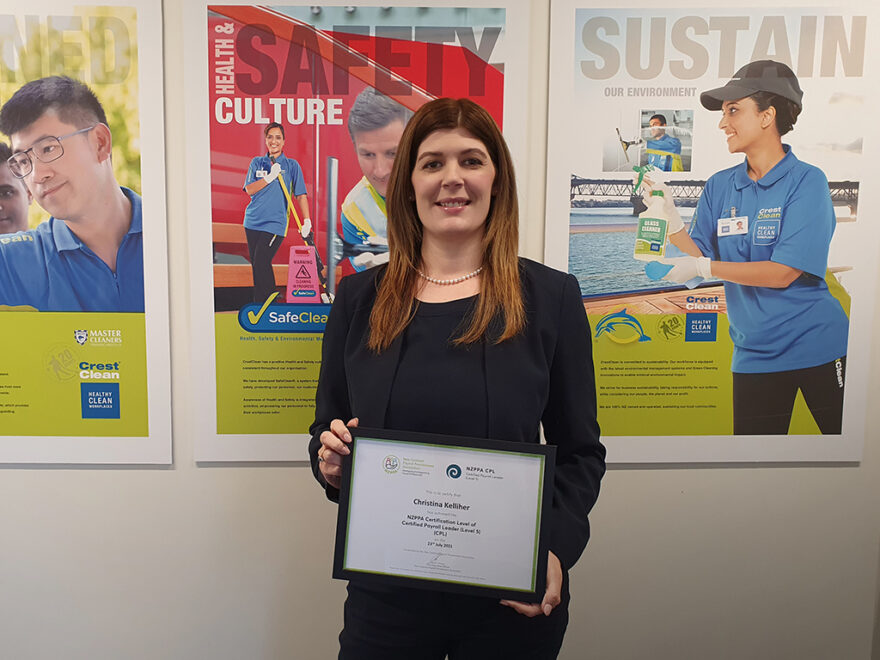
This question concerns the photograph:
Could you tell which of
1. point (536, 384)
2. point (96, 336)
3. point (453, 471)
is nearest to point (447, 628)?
point (453, 471)

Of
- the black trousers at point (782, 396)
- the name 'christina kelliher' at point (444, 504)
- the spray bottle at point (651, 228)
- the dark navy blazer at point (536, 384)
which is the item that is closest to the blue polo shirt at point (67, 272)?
the dark navy blazer at point (536, 384)

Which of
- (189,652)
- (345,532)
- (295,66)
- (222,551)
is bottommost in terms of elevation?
(189,652)

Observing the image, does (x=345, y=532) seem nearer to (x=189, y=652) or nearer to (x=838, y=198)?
(x=189, y=652)

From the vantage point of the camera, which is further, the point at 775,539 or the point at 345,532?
the point at 775,539

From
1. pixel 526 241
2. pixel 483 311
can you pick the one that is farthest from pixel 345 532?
pixel 526 241

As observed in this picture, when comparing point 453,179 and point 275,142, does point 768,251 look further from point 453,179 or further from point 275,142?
point 275,142

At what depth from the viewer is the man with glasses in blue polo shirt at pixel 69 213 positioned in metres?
1.55

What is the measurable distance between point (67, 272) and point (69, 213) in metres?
0.16

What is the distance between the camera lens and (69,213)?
1.59 meters

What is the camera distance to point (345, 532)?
3.34 feet

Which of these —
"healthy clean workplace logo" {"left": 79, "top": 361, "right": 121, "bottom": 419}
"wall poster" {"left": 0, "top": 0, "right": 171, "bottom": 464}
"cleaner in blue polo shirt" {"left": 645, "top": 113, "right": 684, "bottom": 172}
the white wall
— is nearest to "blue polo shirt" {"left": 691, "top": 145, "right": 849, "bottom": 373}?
"cleaner in blue polo shirt" {"left": 645, "top": 113, "right": 684, "bottom": 172}

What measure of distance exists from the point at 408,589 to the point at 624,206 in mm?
1140

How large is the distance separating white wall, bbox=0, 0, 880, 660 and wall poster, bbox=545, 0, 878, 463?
16 cm

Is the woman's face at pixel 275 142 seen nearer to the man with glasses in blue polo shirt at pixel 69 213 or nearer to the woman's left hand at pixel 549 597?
the man with glasses in blue polo shirt at pixel 69 213
